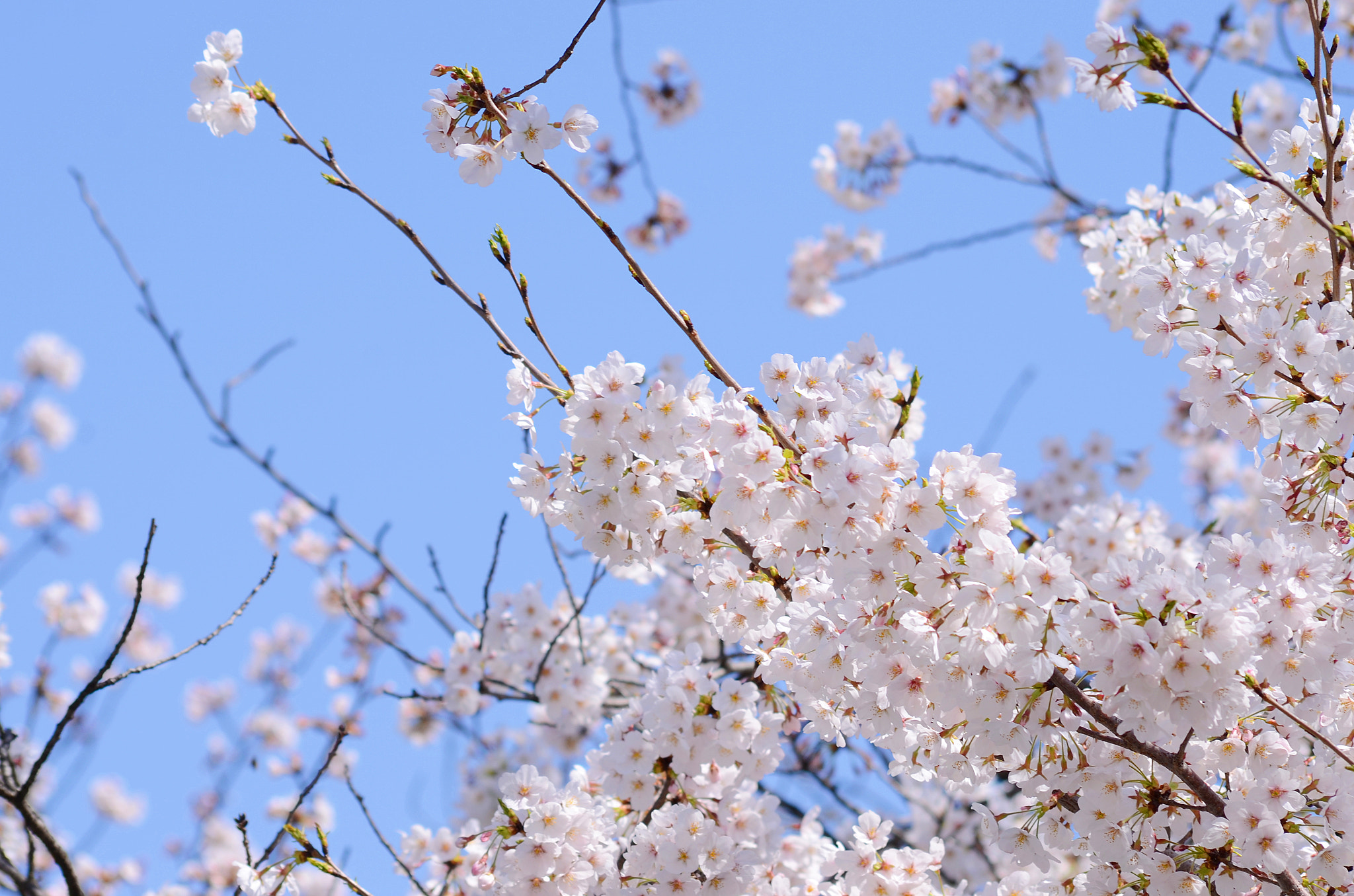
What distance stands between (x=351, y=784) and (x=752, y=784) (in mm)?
1494

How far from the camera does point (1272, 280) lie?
113 inches

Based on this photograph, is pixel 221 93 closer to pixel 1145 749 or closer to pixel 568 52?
pixel 568 52

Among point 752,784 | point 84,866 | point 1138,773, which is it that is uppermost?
point 84,866

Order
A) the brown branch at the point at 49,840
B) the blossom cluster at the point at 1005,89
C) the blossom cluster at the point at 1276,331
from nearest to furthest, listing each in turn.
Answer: the blossom cluster at the point at 1276,331 < the brown branch at the point at 49,840 < the blossom cluster at the point at 1005,89

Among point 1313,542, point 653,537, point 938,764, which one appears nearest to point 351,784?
point 653,537

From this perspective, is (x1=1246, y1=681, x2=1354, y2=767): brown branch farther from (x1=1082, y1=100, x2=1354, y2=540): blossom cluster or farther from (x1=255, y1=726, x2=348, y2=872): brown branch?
(x1=255, y1=726, x2=348, y2=872): brown branch

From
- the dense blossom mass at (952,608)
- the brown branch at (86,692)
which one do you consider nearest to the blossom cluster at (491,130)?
the dense blossom mass at (952,608)

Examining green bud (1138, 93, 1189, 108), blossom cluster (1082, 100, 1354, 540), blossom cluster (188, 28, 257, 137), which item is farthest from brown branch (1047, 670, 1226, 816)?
blossom cluster (188, 28, 257, 137)

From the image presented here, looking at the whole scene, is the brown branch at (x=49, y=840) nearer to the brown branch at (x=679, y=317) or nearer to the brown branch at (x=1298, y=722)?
the brown branch at (x=679, y=317)

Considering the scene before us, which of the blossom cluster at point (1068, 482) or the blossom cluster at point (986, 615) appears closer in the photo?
the blossom cluster at point (986, 615)

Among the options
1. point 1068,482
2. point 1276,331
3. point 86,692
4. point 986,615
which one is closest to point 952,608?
point 986,615

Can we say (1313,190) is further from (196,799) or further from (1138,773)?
(196,799)

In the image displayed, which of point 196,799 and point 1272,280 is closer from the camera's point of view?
point 1272,280

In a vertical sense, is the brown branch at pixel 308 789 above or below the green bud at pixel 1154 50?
below
